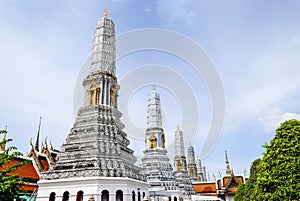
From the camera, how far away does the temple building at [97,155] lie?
55.1 feet

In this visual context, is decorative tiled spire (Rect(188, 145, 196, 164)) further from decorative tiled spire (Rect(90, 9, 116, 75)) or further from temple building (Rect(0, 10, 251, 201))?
decorative tiled spire (Rect(90, 9, 116, 75))

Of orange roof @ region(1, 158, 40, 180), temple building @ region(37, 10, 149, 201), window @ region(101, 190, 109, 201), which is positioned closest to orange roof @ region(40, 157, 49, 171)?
orange roof @ region(1, 158, 40, 180)

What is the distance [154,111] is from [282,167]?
2555 centimetres

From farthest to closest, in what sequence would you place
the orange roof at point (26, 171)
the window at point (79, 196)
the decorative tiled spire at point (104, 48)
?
the decorative tiled spire at point (104, 48) → the orange roof at point (26, 171) → the window at point (79, 196)

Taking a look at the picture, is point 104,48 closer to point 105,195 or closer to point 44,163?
point 44,163

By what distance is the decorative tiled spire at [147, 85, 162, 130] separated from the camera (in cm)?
3659

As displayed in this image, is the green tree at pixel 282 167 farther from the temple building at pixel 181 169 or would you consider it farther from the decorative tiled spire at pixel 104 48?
the temple building at pixel 181 169

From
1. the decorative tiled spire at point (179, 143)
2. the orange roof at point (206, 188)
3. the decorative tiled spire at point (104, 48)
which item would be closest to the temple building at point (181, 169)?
the decorative tiled spire at point (179, 143)

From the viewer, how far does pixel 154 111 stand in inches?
1480

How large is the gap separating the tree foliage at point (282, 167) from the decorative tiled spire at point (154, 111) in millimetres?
22918

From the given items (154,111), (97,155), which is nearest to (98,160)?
(97,155)

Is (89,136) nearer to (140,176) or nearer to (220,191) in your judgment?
(140,176)

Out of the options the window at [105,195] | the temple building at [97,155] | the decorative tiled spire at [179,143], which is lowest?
the window at [105,195]

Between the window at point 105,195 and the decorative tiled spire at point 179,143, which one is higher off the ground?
the decorative tiled spire at point 179,143
